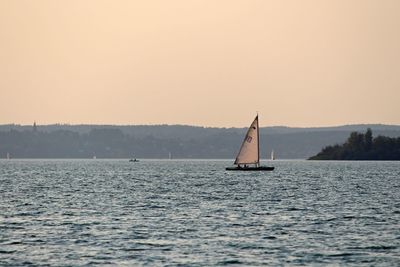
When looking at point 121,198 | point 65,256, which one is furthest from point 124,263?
point 121,198

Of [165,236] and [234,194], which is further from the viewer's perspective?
[234,194]

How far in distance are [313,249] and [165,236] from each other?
472 inches

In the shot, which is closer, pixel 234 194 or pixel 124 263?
pixel 124 263

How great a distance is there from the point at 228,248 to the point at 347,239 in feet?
30.7

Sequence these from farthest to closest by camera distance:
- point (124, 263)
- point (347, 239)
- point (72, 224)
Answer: point (72, 224), point (347, 239), point (124, 263)

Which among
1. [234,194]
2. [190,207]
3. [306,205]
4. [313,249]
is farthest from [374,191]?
[313,249]

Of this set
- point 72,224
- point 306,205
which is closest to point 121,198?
point 306,205

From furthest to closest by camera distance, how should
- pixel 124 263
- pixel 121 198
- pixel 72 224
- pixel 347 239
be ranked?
pixel 121 198
pixel 72 224
pixel 347 239
pixel 124 263

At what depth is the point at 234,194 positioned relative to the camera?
12206cm

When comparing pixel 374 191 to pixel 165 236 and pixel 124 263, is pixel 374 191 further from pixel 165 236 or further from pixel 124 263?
pixel 124 263

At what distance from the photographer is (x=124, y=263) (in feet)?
175

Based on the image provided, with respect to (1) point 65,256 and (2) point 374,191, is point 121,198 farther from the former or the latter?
(1) point 65,256

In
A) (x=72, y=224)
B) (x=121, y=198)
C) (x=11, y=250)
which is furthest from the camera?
(x=121, y=198)

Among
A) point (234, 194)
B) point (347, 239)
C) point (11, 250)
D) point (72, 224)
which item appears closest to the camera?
point (11, 250)
